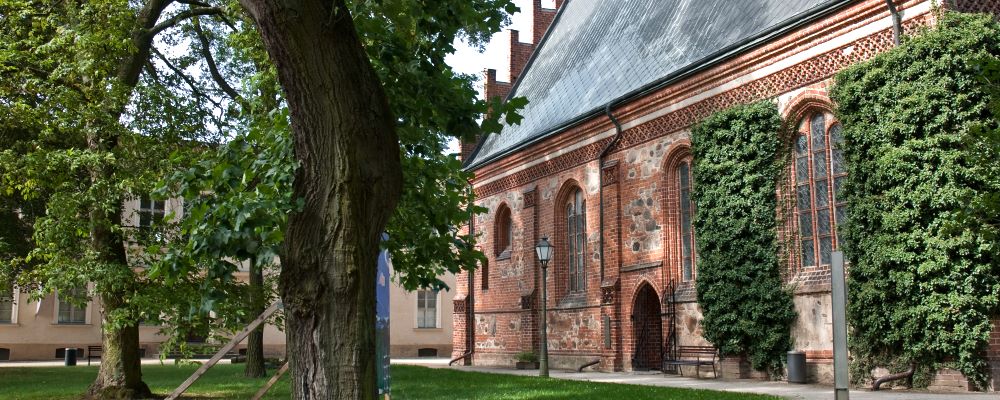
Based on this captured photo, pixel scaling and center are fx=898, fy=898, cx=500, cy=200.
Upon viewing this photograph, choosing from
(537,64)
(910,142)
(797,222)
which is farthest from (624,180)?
(537,64)

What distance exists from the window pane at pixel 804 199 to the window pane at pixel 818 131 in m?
0.74

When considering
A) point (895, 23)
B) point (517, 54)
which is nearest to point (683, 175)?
point (895, 23)

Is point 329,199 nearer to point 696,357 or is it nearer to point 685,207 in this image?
point 696,357

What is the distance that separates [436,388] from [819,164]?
7820 mm

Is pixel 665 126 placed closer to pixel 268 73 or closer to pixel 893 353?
pixel 893 353

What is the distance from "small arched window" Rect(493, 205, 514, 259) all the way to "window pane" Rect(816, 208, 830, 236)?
12.3 m

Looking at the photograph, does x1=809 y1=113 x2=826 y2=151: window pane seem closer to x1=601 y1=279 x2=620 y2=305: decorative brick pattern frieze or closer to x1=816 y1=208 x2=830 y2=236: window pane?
x1=816 y1=208 x2=830 y2=236: window pane

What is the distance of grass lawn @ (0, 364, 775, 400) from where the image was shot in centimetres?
1314

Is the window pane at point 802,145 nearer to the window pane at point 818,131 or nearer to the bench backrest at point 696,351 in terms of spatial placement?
the window pane at point 818,131

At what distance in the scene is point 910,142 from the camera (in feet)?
43.7

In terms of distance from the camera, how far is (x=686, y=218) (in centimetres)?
1908

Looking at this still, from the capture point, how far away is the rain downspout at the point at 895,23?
14.0 m

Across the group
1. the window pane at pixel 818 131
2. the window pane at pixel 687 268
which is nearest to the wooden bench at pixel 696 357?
the window pane at pixel 687 268

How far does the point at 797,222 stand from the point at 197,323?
1038 centimetres
